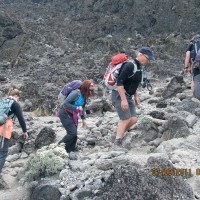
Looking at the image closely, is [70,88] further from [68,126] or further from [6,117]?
[6,117]

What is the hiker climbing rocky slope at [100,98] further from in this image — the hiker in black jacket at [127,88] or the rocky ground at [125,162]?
the hiker in black jacket at [127,88]

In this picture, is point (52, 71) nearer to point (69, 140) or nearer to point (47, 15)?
point (69, 140)

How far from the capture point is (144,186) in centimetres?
397

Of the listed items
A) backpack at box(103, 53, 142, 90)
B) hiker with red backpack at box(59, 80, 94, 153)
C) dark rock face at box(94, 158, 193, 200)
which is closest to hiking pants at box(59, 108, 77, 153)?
hiker with red backpack at box(59, 80, 94, 153)

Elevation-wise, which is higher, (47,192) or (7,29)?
(7,29)

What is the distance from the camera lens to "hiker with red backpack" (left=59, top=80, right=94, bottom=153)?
5656 millimetres

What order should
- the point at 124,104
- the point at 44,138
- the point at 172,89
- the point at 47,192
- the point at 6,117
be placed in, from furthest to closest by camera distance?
the point at 172,89 < the point at 44,138 < the point at 124,104 < the point at 6,117 < the point at 47,192

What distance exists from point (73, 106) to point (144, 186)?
2.02 meters

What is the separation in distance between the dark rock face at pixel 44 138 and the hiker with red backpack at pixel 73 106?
0.83 m

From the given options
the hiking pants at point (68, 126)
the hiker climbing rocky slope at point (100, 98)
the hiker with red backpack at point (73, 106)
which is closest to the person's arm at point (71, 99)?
the hiker with red backpack at point (73, 106)

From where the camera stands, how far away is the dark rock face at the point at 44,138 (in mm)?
6762
